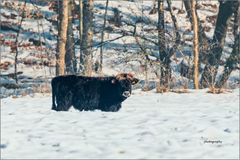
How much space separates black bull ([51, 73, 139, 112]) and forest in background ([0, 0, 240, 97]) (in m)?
4.01

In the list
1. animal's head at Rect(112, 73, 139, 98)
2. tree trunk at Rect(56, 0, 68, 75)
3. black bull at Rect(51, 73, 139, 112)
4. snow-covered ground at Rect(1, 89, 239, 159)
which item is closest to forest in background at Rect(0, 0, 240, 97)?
tree trunk at Rect(56, 0, 68, 75)

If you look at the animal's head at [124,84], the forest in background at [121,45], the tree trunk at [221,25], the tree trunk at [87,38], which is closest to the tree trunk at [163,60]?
the forest in background at [121,45]

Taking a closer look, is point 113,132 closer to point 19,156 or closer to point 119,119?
point 119,119

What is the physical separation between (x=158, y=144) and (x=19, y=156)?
196 cm

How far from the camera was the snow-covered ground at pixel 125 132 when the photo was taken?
6.92m

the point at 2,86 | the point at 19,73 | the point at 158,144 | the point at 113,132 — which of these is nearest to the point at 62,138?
the point at 113,132

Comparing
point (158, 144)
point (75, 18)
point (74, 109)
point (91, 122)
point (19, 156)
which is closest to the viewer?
point (19, 156)

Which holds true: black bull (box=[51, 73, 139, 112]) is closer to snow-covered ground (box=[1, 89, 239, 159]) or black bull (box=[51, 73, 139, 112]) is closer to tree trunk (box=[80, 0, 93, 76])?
snow-covered ground (box=[1, 89, 239, 159])

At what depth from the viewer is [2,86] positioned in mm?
24000

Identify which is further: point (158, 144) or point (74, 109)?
point (74, 109)

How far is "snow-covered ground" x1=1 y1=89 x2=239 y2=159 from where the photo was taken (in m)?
6.92

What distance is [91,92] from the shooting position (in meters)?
10.6

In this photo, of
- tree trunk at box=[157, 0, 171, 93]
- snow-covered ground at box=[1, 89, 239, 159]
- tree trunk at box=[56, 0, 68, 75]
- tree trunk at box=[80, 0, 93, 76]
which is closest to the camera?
snow-covered ground at box=[1, 89, 239, 159]

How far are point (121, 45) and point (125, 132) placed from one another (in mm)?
22472
